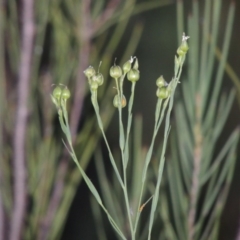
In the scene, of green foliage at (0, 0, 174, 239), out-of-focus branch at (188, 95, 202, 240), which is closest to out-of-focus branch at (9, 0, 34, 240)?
green foliage at (0, 0, 174, 239)

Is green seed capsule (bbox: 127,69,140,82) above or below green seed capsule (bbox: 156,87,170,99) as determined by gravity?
above

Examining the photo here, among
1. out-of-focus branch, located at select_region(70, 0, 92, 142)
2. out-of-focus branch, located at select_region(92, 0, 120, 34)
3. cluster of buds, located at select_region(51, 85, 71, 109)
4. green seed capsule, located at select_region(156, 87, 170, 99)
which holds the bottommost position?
green seed capsule, located at select_region(156, 87, 170, 99)

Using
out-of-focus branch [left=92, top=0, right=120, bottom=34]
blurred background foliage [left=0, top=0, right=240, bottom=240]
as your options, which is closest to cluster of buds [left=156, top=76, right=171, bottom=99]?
blurred background foliage [left=0, top=0, right=240, bottom=240]

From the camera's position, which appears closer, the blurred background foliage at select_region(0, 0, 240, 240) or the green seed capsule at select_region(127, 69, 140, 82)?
the green seed capsule at select_region(127, 69, 140, 82)

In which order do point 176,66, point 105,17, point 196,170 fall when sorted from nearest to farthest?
point 176,66 → point 196,170 → point 105,17

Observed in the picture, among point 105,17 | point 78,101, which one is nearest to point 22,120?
point 78,101

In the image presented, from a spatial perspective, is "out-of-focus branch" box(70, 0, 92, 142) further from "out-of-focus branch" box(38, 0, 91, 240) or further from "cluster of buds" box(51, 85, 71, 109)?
"cluster of buds" box(51, 85, 71, 109)

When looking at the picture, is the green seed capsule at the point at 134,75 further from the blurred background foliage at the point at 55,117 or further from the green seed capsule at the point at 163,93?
the blurred background foliage at the point at 55,117

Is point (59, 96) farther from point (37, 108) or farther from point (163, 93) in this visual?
point (37, 108)

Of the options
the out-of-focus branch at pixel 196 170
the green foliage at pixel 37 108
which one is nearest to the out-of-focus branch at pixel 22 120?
the green foliage at pixel 37 108

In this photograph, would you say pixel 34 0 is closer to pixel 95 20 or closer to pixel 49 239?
pixel 95 20
